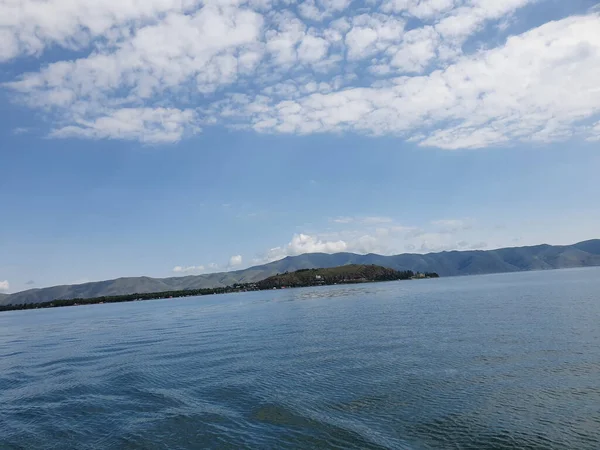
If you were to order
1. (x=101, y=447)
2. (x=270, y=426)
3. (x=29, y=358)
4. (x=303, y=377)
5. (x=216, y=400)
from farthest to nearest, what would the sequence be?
(x=29, y=358), (x=303, y=377), (x=216, y=400), (x=270, y=426), (x=101, y=447)

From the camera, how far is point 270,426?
23.8 m

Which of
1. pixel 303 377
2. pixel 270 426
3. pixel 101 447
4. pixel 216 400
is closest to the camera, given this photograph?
pixel 101 447

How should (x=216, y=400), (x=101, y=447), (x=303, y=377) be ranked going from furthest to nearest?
(x=303, y=377)
(x=216, y=400)
(x=101, y=447)

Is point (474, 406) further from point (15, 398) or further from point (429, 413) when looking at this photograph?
point (15, 398)

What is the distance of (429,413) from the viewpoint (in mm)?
24156

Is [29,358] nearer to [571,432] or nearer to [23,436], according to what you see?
[23,436]

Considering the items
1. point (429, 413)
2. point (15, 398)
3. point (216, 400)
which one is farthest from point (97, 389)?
point (429, 413)

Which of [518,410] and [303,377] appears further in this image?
[303,377]

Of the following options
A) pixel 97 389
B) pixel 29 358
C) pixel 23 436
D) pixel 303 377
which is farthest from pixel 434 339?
pixel 29 358

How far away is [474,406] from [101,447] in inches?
854

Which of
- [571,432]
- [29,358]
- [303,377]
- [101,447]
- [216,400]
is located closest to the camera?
[571,432]

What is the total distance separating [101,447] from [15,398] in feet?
59.1

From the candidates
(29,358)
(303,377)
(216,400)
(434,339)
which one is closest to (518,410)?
(303,377)

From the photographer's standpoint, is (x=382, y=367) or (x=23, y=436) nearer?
(x=23, y=436)
